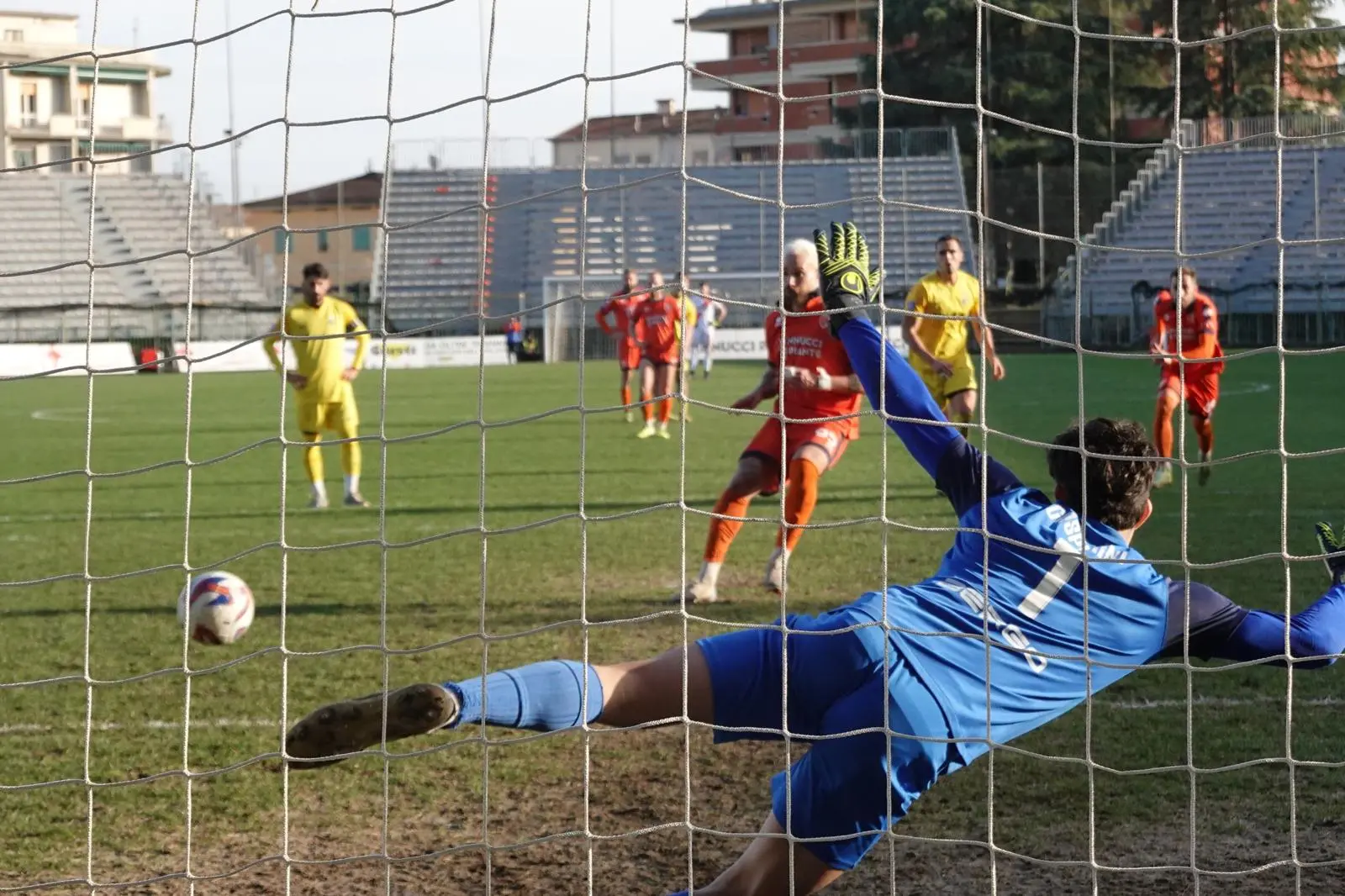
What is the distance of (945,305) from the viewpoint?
455 inches

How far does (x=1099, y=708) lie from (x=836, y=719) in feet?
8.62

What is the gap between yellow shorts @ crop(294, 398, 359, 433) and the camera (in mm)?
12102

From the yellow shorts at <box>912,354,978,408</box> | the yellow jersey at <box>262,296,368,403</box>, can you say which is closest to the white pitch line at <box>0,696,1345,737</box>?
the yellow shorts at <box>912,354,978,408</box>

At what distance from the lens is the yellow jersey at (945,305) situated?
11555 mm

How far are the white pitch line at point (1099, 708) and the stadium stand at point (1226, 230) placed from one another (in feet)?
72.0

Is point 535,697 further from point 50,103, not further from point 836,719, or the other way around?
point 50,103

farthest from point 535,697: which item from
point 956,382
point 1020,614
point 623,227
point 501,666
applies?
point 623,227

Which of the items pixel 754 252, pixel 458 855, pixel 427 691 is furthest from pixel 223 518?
pixel 754 252

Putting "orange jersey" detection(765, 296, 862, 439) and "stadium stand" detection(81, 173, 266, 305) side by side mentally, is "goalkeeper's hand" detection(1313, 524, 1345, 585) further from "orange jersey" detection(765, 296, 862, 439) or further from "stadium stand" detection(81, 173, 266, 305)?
"stadium stand" detection(81, 173, 266, 305)

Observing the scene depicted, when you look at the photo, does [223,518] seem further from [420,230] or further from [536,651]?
[420,230]

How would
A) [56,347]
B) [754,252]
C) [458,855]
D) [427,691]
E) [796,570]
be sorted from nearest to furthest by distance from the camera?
1. [427,691]
2. [458,855]
3. [796,570]
4. [56,347]
5. [754,252]

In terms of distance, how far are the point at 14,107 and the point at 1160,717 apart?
A: 57436mm

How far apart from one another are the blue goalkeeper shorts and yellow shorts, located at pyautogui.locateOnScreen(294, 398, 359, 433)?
896cm

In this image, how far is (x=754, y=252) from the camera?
38375 millimetres
